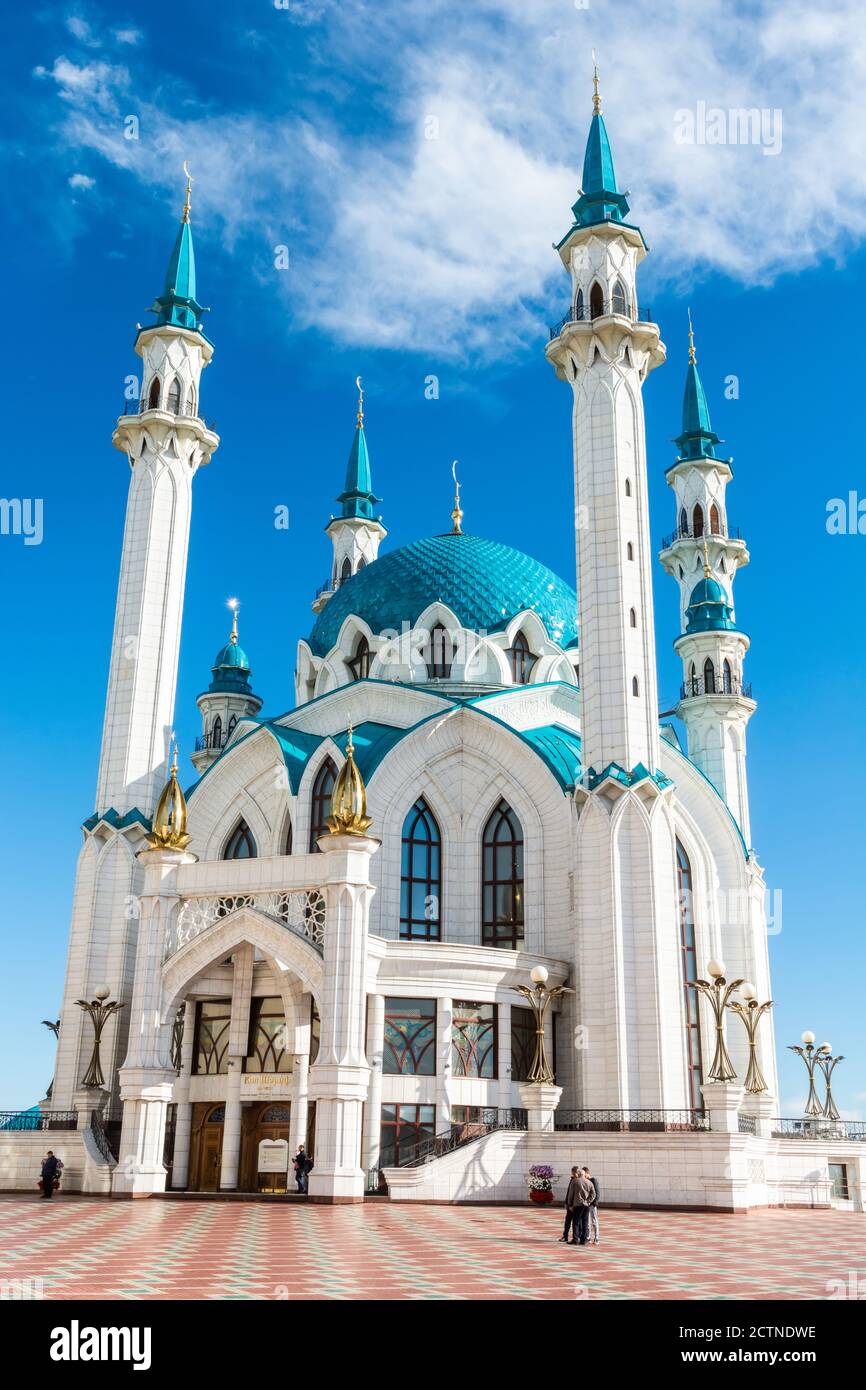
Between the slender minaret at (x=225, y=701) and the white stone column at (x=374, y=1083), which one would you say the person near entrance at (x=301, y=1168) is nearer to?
the white stone column at (x=374, y=1083)

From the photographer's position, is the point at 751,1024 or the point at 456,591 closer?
the point at 751,1024

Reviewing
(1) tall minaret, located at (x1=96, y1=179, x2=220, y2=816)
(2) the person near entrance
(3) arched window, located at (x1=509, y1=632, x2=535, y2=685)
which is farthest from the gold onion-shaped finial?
(3) arched window, located at (x1=509, y1=632, x2=535, y2=685)

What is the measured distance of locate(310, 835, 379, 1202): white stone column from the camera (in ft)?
76.1

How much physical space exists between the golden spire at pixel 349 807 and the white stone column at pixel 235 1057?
14.1 feet

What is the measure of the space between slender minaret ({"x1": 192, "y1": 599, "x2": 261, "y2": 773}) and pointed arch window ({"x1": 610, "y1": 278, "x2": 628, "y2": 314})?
21.0 meters

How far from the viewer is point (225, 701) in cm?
4878

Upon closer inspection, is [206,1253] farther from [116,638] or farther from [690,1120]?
[116,638]

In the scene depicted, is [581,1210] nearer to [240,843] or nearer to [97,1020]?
[97,1020]

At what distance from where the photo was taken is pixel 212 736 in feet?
159

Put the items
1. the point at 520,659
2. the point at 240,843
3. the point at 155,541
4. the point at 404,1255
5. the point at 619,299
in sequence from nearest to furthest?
the point at 404,1255
the point at 619,299
the point at 240,843
the point at 155,541
the point at 520,659

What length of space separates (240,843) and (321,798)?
328 centimetres

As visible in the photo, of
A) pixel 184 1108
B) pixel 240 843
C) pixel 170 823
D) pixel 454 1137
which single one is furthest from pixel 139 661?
pixel 454 1137

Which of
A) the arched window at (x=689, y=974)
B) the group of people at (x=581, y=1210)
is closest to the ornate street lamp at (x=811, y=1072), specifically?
the arched window at (x=689, y=974)

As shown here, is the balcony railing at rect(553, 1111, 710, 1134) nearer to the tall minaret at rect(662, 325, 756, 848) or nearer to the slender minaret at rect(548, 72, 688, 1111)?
the slender minaret at rect(548, 72, 688, 1111)
